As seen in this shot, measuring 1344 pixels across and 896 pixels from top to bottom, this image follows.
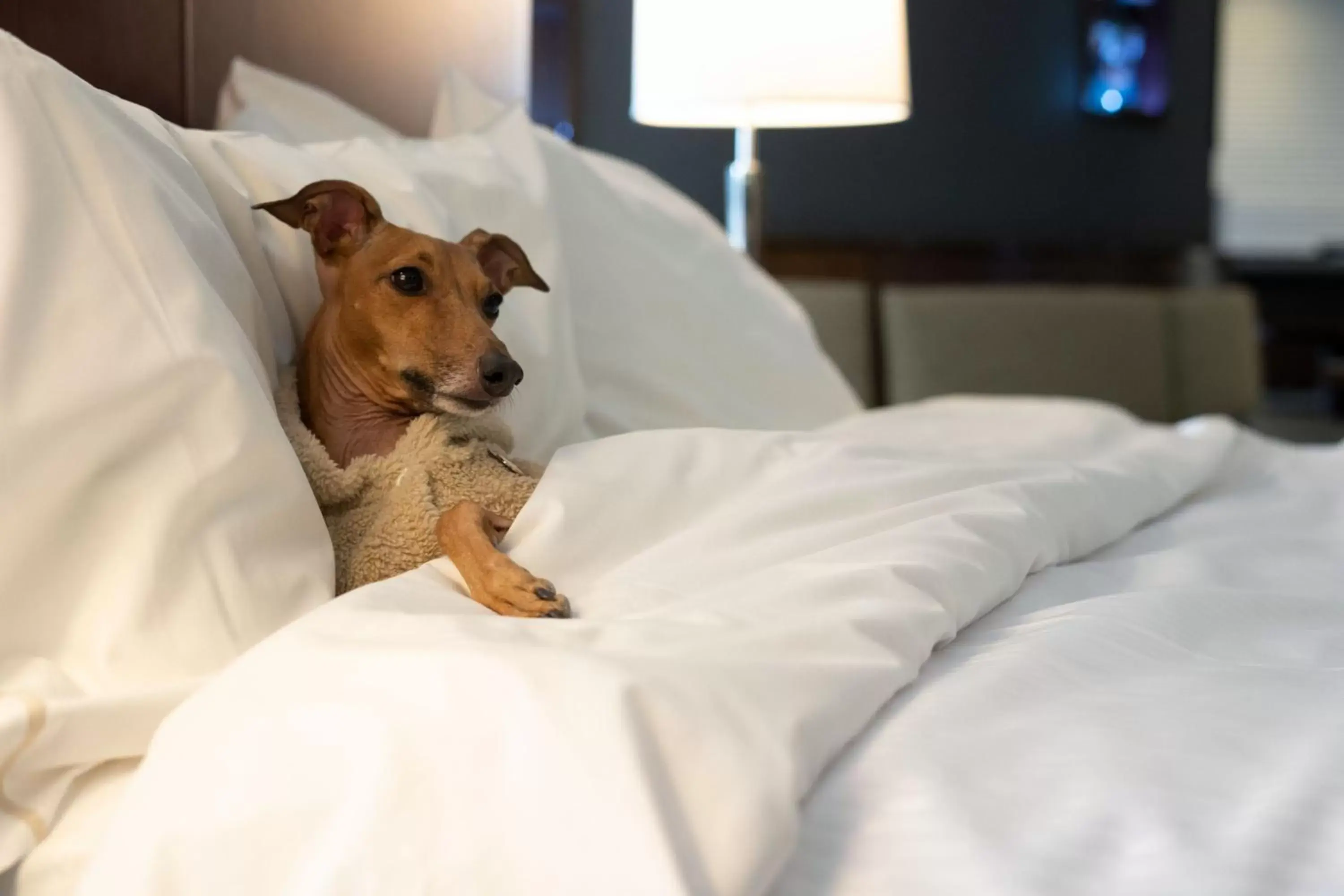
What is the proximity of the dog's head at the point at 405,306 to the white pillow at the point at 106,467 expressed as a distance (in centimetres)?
18

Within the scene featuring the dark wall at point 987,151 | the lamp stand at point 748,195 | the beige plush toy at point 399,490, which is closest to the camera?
the beige plush toy at point 399,490

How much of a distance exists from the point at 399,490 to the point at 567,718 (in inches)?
16.2

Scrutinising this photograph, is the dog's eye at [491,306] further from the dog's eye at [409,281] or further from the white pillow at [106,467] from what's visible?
the white pillow at [106,467]

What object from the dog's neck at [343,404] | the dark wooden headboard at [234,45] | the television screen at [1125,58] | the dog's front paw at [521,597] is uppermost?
the television screen at [1125,58]

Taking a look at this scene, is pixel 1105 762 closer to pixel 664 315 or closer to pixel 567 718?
pixel 567 718

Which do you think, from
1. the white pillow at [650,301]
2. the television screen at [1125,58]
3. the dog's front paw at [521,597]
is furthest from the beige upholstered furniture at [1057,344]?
the dog's front paw at [521,597]

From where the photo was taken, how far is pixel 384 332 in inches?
40.4

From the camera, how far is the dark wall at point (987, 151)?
3.92m

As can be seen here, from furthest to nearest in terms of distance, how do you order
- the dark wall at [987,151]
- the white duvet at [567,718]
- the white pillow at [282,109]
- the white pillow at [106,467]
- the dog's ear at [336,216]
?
the dark wall at [987,151] → the white pillow at [282,109] → the dog's ear at [336,216] → the white pillow at [106,467] → the white duvet at [567,718]

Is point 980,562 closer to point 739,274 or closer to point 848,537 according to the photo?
point 848,537

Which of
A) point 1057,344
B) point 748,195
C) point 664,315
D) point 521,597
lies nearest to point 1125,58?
A: point 1057,344

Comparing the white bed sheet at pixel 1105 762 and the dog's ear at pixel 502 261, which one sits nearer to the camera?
the white bed sheet at pixel 1105 762

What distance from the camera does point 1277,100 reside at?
202 inches

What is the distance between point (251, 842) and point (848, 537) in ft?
1.54
